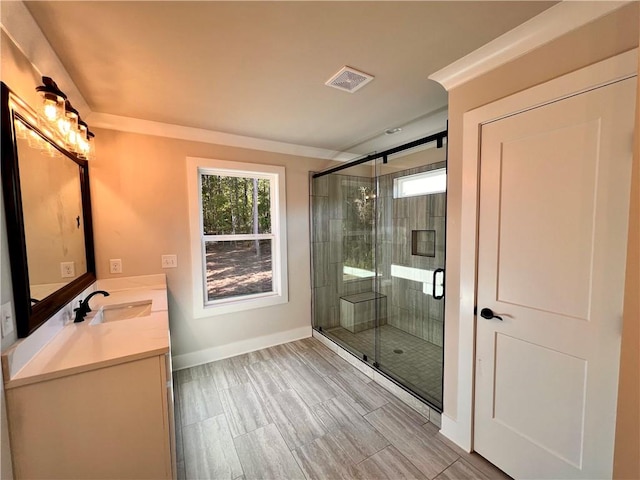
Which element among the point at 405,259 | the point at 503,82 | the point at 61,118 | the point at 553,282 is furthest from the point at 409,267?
the point at 61,118

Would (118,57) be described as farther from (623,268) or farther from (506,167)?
(623,268)

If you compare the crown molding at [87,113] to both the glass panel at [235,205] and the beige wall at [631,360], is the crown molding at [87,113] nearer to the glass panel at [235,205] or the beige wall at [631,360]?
the glass panel at [235,205]

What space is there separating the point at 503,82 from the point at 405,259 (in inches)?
87.6

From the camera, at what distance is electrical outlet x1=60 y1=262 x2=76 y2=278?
166cm

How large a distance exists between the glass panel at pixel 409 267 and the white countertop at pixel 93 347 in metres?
2.03

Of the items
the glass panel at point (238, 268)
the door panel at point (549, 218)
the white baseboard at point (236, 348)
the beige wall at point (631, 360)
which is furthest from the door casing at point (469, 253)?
the glass panel at point (238, 268)

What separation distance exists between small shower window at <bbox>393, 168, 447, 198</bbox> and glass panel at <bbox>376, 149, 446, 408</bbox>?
0.02 m

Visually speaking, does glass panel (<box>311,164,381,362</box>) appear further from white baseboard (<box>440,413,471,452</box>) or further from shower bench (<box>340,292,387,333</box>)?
white baseboard (<box>440,413,471,452</box>)

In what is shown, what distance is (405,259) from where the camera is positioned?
3.38 metres

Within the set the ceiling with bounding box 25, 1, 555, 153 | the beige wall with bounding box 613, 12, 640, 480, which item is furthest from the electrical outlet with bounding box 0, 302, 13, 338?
the beige wall with bounding box 613, 12, 640, 480

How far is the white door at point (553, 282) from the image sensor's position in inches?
45.2

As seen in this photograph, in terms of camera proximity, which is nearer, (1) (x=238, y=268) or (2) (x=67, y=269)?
(2) (x=67, y=269)

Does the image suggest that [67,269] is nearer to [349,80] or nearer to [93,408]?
[93,408]

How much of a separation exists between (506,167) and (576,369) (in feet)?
3.51
